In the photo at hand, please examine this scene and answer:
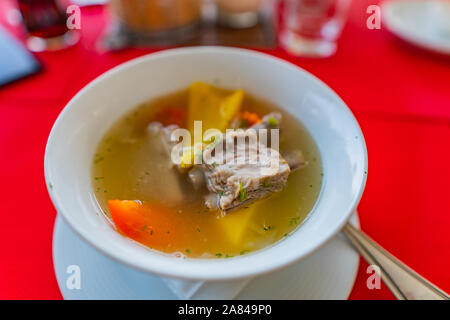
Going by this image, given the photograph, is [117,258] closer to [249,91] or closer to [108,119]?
[108,119]

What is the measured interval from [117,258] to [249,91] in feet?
2.89

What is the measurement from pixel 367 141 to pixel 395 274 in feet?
2.26

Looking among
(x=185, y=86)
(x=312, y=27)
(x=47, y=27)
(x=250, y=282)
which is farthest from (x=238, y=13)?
(x=250, y=282)

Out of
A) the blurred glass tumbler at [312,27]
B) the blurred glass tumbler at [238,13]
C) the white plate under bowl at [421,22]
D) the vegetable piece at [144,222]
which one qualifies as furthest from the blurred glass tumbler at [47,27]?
the white plate under bowl at [421,22]

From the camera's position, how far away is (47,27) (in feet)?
6.87

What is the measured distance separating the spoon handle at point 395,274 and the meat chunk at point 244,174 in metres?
0.28

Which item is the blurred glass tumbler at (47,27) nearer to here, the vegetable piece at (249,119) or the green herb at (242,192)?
the vegetable piece at (249,119)

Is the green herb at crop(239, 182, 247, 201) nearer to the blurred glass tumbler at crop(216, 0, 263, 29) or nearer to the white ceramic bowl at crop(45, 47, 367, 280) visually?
the white ceramic bowl at crop(45, 47, 367, 280)

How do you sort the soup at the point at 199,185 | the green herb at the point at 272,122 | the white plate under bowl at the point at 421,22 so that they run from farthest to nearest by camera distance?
1. the white plate under bowl at the point at 421,22
2. the green herb at the point at 272,122
3. the soup at the point at 199,185

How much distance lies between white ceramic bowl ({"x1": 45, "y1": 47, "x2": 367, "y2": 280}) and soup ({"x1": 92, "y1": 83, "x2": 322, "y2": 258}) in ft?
0.15

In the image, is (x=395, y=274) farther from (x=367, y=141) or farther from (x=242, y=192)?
(x=367, y=141)

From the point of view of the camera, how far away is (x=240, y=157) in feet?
4.22

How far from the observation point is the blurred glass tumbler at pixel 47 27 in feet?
6.70

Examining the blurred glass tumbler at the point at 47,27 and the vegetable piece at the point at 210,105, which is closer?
the vegetable piece at the point at 210,105
